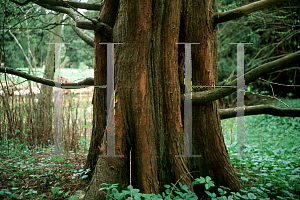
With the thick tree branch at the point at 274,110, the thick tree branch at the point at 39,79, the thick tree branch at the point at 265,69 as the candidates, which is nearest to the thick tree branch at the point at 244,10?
the thick tree branch at the point at 265,69

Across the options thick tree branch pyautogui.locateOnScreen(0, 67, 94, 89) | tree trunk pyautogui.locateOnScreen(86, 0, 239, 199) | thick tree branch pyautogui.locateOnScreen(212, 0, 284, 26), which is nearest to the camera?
tree trunk pyautogui.locateOnScreen(86, 0, 239, 199)

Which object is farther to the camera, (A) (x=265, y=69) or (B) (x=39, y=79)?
(B) (x=39, y=79)

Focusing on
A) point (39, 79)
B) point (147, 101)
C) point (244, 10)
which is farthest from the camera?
point (39, 79)

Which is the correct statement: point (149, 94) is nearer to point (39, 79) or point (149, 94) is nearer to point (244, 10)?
point (244, 10)

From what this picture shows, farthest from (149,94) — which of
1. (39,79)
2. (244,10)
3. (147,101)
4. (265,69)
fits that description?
(39,79)

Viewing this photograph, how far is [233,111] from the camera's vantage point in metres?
2.50

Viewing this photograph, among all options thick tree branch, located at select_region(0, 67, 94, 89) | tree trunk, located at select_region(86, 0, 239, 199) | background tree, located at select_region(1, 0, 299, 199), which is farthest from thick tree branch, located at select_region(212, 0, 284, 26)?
thick tree branch, located at select_region(0, 67, 94, 89)

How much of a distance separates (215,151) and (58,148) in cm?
239

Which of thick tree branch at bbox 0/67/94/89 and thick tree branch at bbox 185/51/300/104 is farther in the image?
thick tree branch at bbox 0/67/94/89

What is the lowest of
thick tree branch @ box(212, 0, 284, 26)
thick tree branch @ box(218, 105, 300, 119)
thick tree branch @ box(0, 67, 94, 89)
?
thick tree branch @ box(218, 105, 300, 119)

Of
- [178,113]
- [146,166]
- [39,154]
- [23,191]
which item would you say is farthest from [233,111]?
[39,154]

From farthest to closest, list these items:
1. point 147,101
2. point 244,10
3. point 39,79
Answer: point 39,79 < point 244,10 < point 147,101

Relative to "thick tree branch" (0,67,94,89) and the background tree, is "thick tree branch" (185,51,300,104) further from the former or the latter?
"thick tree branch" (0,67,94,89)

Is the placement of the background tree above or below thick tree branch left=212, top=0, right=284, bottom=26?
below
